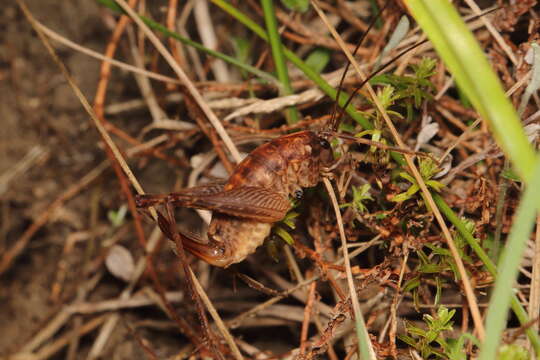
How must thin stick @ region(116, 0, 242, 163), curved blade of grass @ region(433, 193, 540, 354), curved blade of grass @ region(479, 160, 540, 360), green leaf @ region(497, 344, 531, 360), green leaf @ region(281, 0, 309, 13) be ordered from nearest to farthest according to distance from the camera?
curved blade of grass @ region(479, 160, 540, 360) → green leaf @ region(497, 344, 531, 360) → curved blade of grass @ region(433, 193, 540, 354) → thin stick @ region(116, 0, 242, 163) → green leaf @ region(281, 0, 309, 13)

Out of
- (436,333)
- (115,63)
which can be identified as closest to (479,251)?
(436,333)

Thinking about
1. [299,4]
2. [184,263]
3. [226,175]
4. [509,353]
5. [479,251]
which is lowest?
[509,353]

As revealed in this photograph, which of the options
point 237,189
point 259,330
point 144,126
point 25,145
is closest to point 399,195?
point 237,189

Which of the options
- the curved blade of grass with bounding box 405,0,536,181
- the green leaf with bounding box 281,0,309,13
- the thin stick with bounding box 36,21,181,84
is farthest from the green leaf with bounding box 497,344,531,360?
the thin stick with bounding box 36,21,181,84

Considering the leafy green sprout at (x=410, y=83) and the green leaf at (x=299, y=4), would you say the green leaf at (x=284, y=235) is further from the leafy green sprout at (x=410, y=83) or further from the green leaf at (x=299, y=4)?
the green leaf at (x=299, y=4)

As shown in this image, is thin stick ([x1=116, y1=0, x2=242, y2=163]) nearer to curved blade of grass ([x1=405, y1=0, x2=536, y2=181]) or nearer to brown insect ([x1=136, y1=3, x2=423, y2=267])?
brown insect ([x1=136, y1=3, x2=423, y2=267])

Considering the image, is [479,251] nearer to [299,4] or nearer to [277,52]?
[277,52]

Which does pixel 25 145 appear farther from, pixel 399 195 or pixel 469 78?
pixel 469 78
